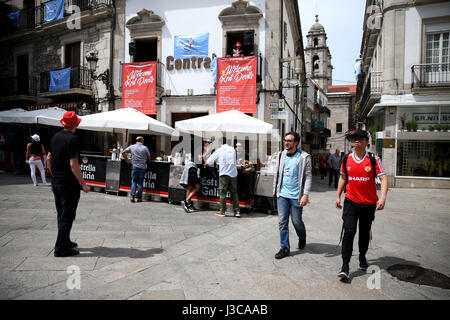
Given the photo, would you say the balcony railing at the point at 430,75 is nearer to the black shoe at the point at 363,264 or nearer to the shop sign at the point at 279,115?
the shop sign at the point at 279,115

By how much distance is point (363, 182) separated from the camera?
3.68 meters

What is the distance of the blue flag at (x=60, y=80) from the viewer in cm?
1509

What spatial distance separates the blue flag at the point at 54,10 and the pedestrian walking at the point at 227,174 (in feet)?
47.5

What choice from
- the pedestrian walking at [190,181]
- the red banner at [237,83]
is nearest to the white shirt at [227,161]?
the pedestrian walking at [190,181]

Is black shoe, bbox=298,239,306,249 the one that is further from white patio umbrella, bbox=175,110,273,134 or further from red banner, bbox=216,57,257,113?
red banner, bbox=216,57,257,113

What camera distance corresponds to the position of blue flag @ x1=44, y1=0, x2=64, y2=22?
51.8 ft

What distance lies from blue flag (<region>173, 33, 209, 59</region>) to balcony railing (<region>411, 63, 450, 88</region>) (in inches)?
373

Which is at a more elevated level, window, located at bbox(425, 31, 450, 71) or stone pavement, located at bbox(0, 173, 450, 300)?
window, located at bbox(425, 31, 450, 71)

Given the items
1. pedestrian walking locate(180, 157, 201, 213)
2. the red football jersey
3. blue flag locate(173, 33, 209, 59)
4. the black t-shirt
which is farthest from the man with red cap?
blue flag locate(173, 33, 209, 59)

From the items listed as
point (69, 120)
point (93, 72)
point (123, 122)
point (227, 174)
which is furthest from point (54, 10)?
point (69, 120)

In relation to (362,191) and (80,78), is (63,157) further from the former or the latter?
(80,78)

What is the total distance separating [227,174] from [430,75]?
479 inches

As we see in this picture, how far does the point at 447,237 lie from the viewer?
5.60 m

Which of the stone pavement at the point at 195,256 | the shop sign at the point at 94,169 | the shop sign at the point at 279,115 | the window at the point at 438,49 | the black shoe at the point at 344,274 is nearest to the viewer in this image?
the stone pavement at the point at 195,256
